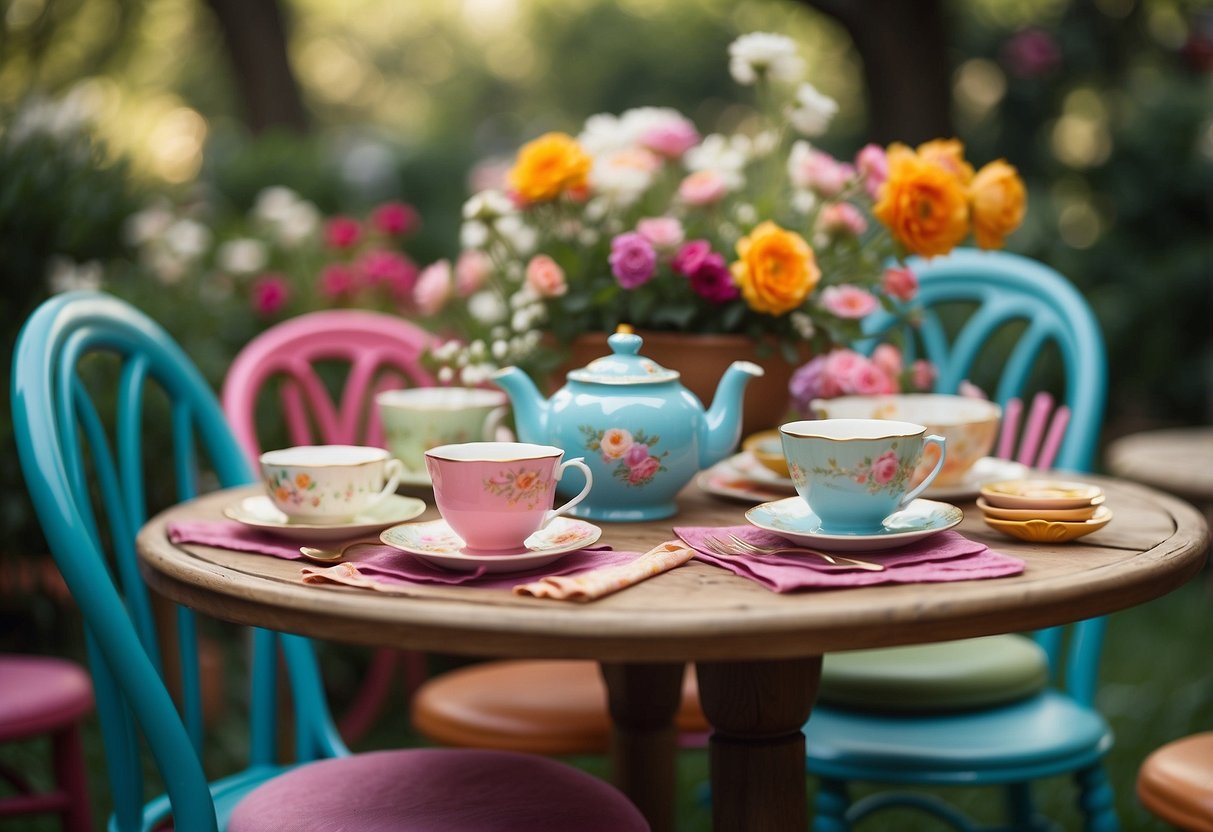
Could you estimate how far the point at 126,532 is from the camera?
5.41 ft

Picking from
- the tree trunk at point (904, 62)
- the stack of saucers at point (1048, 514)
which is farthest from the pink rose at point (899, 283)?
the tree trunk at point (904, 62)

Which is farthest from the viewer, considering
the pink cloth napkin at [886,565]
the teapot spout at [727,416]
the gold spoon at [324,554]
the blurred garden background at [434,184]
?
the blurred garden background at [434,184]

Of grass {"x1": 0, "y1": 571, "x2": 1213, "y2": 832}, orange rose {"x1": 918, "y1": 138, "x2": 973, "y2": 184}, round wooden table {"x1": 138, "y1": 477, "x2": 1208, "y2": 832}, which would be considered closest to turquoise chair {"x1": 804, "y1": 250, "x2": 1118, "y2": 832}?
orange rose {"x1": 918, "y1": 138, "x2": 973, "y2": 184}

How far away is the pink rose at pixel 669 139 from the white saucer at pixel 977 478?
0.62 meters

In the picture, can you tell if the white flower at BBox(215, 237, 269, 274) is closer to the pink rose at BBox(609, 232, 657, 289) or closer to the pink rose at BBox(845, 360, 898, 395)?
the pink rose at BBox(609, 232, 657, 289)

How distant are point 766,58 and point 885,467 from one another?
2.75ft

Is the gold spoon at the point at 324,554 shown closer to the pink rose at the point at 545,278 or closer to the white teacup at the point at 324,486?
the white teacup at the point at 324,486

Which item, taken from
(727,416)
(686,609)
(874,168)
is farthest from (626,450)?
(874,168)

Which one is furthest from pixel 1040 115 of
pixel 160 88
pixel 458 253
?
pixel 160 88

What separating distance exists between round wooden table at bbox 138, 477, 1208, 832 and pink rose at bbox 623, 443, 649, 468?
72mm

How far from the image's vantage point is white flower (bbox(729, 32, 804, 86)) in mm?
1894

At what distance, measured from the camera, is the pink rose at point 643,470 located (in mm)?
1462

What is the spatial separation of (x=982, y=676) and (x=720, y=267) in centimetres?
70

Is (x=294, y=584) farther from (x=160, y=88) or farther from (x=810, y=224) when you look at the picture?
(x=160, y=88)
